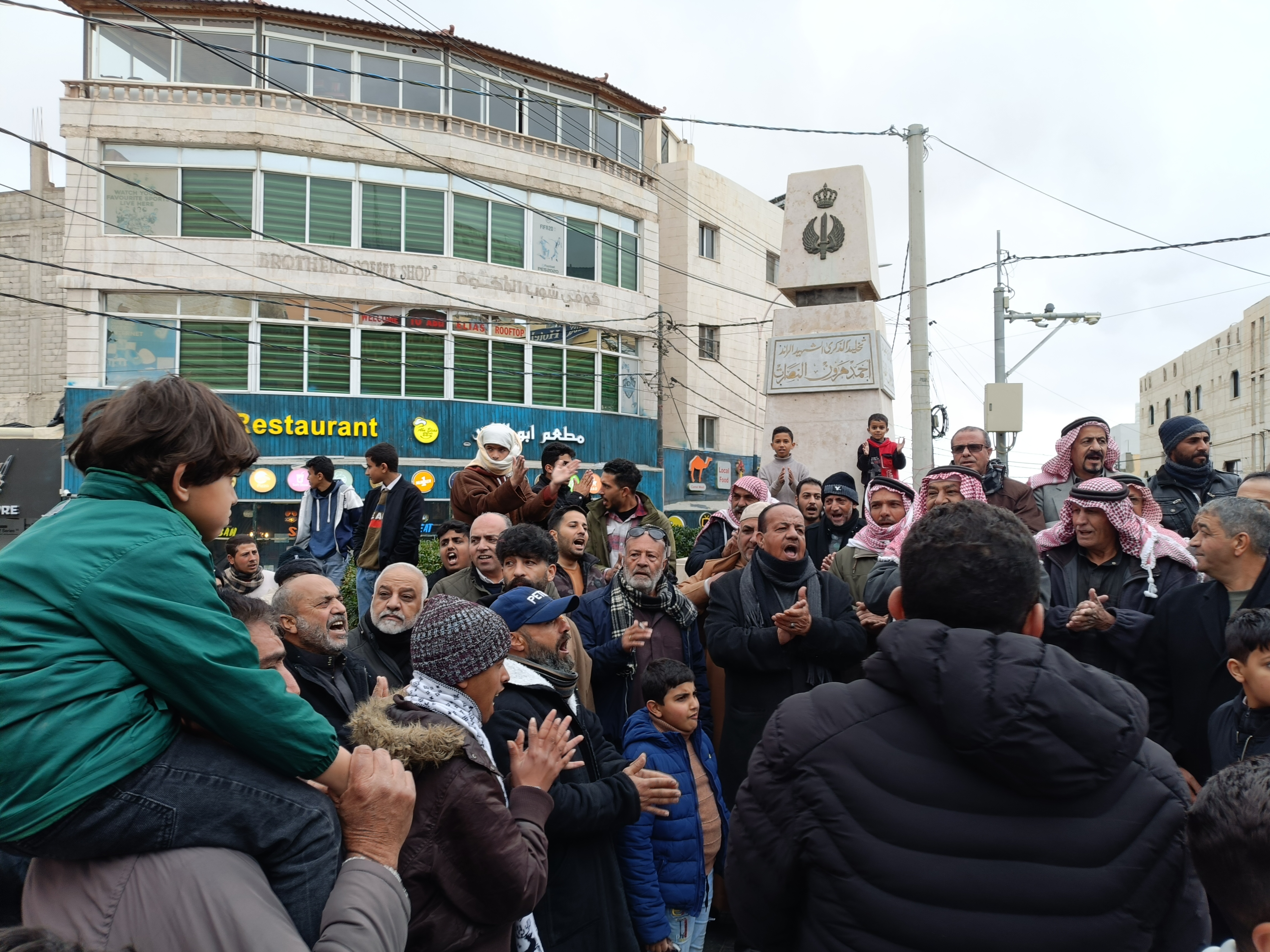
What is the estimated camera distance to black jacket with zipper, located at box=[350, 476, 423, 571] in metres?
6.96

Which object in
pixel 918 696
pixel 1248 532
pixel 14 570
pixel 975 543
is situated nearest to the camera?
pixel 14 570

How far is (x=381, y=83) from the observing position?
21969mm

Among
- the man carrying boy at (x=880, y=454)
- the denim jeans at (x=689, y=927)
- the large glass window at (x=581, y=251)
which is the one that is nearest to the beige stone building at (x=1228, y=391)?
the large glass window at (x=581, y=251)

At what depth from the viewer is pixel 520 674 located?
9.78 feet

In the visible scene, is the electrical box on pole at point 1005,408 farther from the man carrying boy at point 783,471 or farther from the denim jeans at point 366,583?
the denim jeans at point 366,583

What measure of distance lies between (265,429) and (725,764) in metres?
18.6

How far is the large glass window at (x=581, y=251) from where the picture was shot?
24328 millimetres

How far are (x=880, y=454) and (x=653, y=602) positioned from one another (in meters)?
5.85

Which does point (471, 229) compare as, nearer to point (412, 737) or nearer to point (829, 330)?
point (829, 330)

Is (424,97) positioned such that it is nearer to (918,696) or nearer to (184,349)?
(184,349)

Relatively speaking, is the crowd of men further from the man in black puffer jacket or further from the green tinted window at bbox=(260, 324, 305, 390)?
the green tinted window at bbox=(260, 324, 305, 390)

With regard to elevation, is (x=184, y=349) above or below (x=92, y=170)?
below

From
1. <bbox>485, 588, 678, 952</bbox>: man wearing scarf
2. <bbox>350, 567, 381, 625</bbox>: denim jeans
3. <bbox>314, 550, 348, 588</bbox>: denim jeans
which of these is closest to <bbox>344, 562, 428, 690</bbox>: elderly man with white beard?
<bbox>485, 588, 678, 952</bbox>: man wearing scarf

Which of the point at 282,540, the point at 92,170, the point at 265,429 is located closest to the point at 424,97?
the point at 92,170
